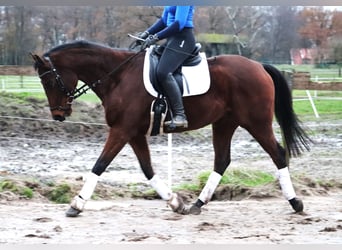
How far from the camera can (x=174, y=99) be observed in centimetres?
500

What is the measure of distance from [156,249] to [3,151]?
29.6ft

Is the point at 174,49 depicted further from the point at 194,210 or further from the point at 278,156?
the point at 194,210

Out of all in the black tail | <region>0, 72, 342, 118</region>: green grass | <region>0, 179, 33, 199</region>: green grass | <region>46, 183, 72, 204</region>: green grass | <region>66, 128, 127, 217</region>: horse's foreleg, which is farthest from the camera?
<region>0, 72, 342, 118</region>: green grass

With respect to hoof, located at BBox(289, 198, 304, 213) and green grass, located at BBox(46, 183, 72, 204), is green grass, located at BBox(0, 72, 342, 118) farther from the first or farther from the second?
hoof, located at BBox(289, 198, 304, 213)

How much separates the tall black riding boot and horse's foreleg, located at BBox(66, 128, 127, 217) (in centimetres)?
56

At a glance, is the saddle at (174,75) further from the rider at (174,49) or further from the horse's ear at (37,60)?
the horse's ear at (37,60)

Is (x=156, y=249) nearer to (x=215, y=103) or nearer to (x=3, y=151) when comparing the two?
(x=215, y=103)

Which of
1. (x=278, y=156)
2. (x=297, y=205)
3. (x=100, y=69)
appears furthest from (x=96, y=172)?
(x=297, y=205)

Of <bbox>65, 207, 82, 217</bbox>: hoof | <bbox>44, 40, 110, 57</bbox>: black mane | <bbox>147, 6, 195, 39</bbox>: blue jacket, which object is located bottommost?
<bbox>65, 207, 82, 217</bbox>: hoof

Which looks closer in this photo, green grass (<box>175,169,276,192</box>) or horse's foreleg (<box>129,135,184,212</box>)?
horse's foreleg (<box>129,135,184,212</box>)

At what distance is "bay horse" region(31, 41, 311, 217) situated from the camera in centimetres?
505

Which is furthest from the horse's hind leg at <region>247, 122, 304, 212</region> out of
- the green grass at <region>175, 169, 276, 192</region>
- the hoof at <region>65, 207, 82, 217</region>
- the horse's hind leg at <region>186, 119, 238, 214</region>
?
the hoof at <region>65, 207, 82, 217</region>

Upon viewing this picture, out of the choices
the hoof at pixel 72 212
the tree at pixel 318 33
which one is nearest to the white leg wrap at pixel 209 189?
the hoof at pixel 72 212

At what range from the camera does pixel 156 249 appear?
1.71m
